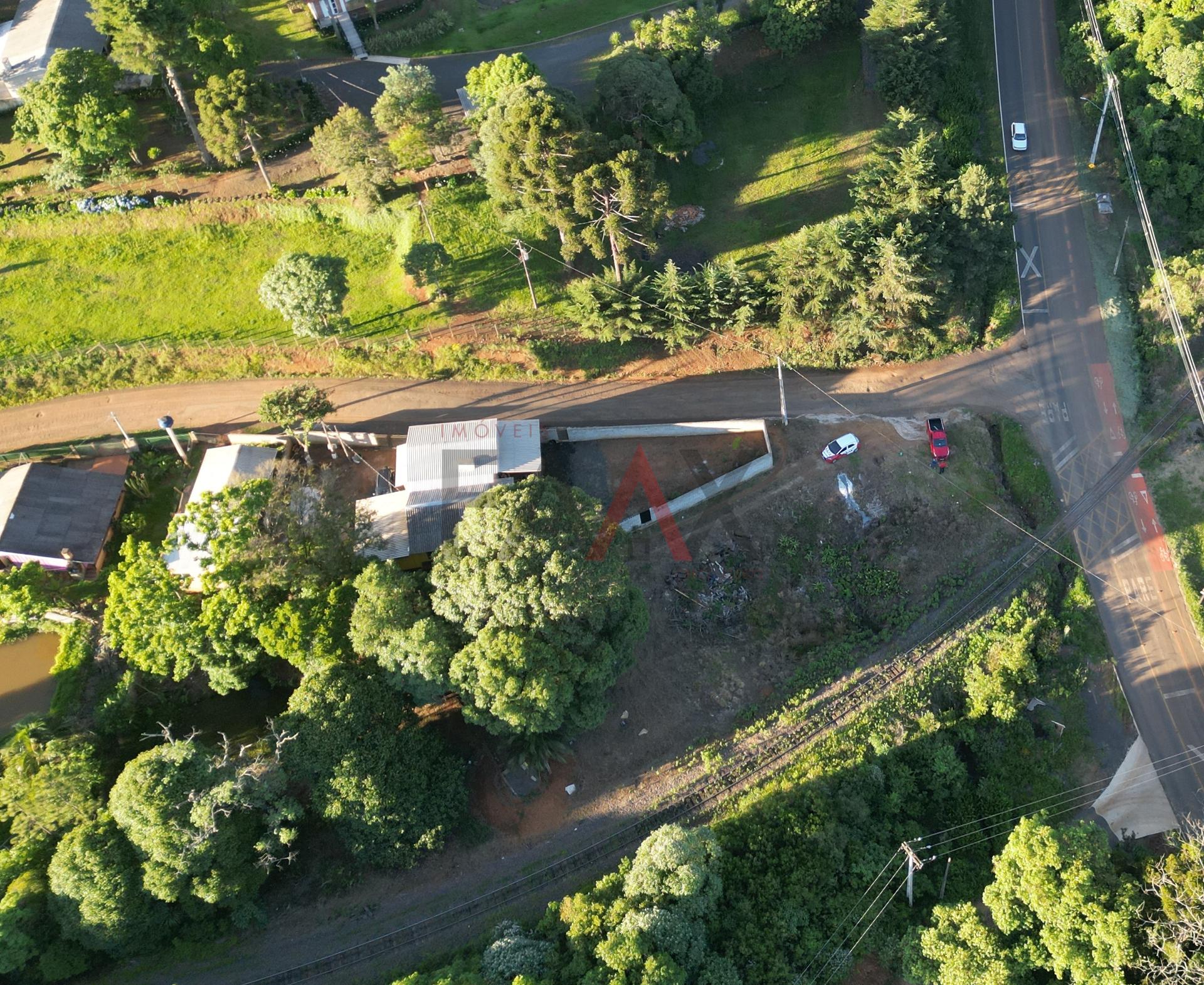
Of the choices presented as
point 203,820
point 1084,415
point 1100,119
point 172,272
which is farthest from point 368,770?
point 1100,119

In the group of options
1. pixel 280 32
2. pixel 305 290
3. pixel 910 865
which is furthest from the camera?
pixel 280 32

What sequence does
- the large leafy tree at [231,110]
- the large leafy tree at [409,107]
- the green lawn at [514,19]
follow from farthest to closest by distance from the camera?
the green lawn at [514,19]
the large leafy tree at [231,110]
the large leafy tree at [409,107]

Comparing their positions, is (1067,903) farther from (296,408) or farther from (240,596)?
(296,408)

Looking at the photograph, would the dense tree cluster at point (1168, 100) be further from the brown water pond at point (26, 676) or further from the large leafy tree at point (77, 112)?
the brown water pond at point (26, 676)

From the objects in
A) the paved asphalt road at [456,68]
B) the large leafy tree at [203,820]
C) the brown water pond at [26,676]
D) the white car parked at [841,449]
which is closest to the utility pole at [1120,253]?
the white car parked at [841,449]

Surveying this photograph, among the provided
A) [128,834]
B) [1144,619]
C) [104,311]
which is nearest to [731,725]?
[1144,619]

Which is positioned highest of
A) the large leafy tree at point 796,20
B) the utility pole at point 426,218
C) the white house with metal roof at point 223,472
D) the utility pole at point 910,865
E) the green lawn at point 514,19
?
the green lawn at point 514,19
